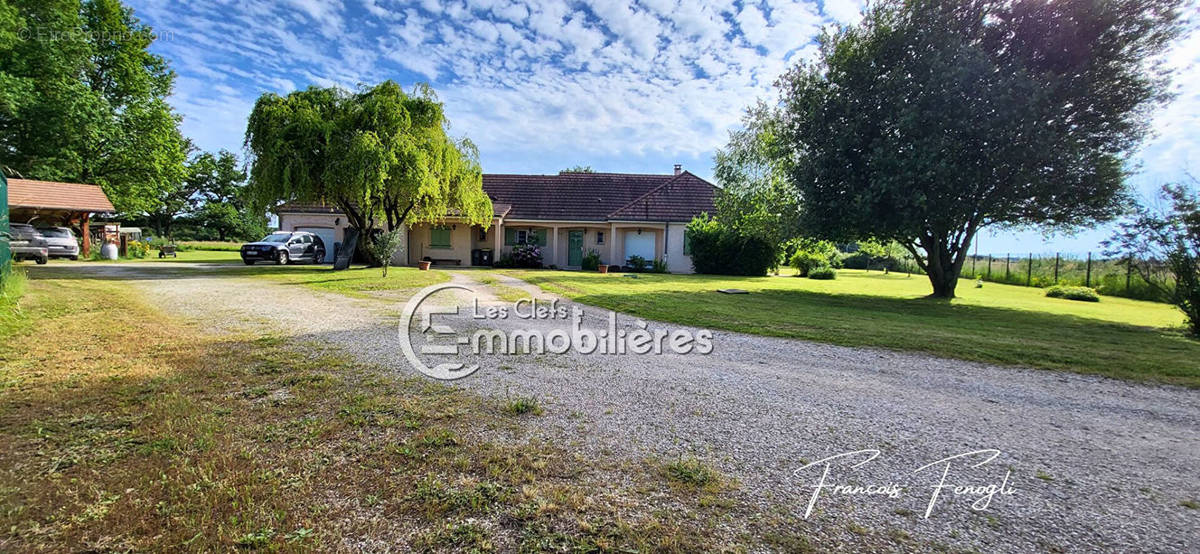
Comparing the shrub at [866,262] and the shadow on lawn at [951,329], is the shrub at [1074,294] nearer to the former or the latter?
the shadow on lawn at [951,329]

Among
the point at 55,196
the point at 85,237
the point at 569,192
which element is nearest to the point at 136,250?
the point at 85,237

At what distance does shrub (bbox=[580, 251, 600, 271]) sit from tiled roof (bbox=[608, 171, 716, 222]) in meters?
2.20

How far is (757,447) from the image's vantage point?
3115 millimetres

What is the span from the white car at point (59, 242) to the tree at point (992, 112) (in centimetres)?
2826

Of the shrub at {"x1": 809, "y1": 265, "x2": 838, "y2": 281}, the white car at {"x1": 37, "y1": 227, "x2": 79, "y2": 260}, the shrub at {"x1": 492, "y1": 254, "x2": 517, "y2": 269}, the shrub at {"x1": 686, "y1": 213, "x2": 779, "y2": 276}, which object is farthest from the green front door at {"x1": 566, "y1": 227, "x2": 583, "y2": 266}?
the white car at {"x1": 37, "y1": 227, "x2": 79, "y2": 260}

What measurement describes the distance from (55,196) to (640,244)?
25.3 m

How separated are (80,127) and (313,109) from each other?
55.6ft

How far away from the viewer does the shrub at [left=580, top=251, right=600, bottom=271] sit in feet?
75.2

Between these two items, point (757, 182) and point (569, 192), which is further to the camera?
point (569, 192)

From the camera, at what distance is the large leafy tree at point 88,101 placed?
21594mm

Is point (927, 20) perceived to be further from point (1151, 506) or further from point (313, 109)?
point (313, 109)

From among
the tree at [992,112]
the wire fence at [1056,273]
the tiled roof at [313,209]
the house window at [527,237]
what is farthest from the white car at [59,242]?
the wire fence at [1056,273]

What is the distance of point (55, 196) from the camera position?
19406mm

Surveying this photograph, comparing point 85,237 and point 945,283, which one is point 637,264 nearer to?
point 945,283
